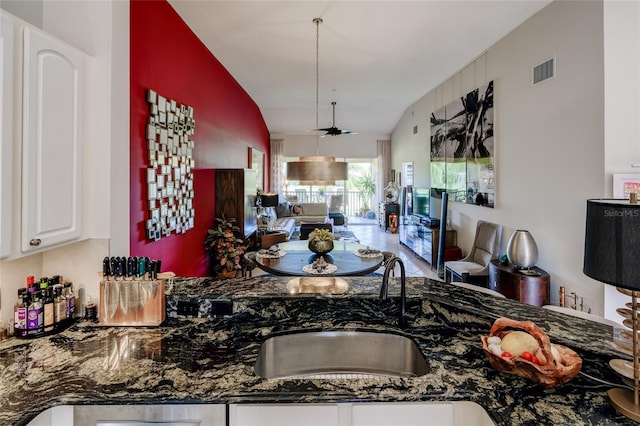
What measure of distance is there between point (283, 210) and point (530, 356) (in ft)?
27.5

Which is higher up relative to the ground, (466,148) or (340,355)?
(466,148)

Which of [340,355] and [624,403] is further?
[340,355]

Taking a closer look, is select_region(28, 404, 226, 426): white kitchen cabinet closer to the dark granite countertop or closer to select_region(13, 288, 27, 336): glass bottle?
the dark granite countertop

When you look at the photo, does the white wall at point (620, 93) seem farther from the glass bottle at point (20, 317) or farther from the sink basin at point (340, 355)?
the glass bottle at point (20, 317)

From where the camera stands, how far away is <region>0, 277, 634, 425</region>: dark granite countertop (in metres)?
0.98

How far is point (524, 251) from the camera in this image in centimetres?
319

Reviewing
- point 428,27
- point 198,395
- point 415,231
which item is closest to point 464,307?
point 198,395

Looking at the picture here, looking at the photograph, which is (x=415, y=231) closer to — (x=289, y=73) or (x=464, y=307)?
(x=289, y=73)

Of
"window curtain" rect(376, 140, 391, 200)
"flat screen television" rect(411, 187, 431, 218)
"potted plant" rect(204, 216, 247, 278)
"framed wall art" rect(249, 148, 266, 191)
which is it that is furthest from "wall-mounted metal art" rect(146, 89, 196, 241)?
"window curtain" rect(376, 140, 391, 200)

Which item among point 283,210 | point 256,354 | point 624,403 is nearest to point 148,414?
point 256,354

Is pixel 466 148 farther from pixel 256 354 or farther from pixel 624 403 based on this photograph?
pixel 256 354

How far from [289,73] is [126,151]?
4.00 m

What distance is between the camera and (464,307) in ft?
4.88

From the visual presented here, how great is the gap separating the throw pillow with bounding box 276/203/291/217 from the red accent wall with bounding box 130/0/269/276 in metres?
3.44
